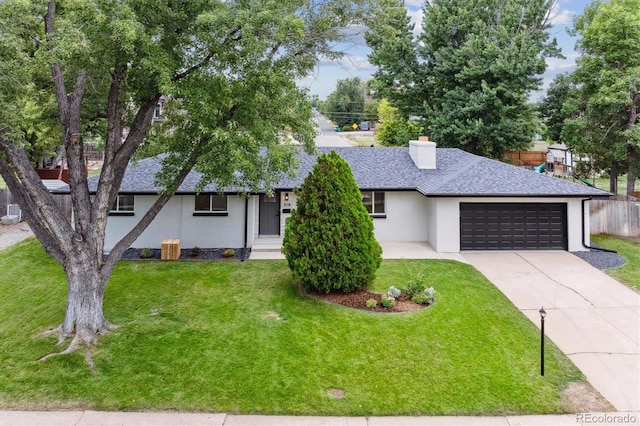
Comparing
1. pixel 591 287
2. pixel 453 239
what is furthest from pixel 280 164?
pixel 591 287

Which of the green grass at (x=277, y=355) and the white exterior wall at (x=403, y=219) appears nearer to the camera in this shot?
the green grass at (x=277, y=355)

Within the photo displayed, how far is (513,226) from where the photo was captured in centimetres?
1538

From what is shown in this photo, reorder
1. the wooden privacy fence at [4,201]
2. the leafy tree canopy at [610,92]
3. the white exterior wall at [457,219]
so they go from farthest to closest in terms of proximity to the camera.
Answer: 1. the wooden privacy fence at [4,201]
2. the leafy tree canopy at [610,92]
3. the white exterior wall at [457,219]

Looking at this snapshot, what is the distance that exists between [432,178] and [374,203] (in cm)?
255

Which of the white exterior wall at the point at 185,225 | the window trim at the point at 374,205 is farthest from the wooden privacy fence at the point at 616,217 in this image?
the white exterior wall at the point at 185,225

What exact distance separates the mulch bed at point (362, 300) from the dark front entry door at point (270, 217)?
552cm

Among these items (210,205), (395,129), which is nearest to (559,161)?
(395,129)

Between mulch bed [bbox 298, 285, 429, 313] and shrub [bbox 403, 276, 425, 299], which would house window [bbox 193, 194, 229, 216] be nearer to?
mulch bed [bbox 298, 285, 429, 313]

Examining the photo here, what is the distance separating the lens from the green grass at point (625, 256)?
1216 cm

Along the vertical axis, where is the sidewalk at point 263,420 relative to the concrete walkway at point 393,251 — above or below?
below

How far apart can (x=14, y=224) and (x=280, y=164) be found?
16624mm

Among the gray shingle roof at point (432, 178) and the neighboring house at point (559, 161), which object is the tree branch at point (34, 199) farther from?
the neighboring house at point (559, 161)

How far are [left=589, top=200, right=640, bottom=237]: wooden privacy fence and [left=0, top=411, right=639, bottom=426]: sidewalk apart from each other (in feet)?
43.6

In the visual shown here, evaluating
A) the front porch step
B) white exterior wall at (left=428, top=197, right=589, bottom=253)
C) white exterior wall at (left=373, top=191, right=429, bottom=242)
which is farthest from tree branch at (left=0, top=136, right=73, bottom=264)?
white exterior wall at (left=428, top=197, right=589, bottom=253)
